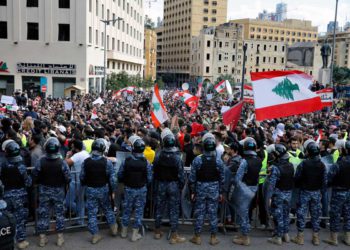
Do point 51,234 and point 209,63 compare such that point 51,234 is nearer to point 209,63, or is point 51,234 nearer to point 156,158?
point 156,158

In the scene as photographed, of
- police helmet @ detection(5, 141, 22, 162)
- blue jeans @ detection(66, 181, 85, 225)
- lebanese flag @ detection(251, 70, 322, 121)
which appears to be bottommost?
blue jeans @ detection(66, 181, 85, 225)

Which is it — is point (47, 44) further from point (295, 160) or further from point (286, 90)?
point (295, 160)

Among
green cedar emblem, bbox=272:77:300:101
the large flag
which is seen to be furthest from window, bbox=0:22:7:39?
→ green cedar emblem, bbox=272:77:300:101

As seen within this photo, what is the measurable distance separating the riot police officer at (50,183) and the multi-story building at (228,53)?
3253 inches

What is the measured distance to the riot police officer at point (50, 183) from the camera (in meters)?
6.02

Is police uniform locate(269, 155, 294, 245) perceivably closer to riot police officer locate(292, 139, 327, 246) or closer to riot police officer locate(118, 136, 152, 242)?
riot police officer locate(292, 139, 327, 246)

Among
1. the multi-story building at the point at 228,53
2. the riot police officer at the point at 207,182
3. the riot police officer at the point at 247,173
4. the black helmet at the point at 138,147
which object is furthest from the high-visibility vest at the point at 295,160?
the multi-story building at the point at 228,53

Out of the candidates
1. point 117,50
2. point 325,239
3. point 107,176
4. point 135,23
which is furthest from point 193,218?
point 135,23

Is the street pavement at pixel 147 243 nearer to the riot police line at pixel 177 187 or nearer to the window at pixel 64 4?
the riot police line at pixel 177 187

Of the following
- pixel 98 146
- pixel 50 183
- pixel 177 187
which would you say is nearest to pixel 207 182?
pixel 177 187

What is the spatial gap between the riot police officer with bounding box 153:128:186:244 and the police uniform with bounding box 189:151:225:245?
27 cm

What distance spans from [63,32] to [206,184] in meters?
31.8

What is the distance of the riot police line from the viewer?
6137 millimetres

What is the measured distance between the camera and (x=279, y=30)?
121062 mm
